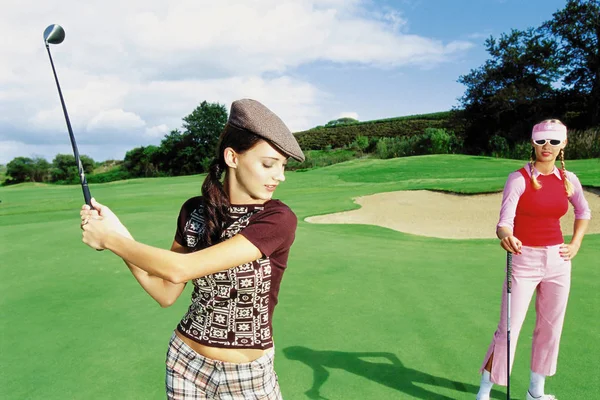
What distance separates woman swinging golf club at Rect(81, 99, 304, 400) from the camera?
182 centimetres

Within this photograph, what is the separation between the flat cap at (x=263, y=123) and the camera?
180cm

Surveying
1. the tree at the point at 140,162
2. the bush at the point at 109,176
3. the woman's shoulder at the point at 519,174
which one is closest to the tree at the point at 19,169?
the bush at the point at 109,176

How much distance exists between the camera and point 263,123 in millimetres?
1807

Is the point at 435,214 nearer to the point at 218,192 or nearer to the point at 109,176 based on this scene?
the point at 218,192

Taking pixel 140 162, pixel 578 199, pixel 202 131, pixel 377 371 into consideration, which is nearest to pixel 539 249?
pixel 578 199

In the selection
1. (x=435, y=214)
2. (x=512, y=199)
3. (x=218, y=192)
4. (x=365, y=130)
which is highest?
(x=365, y=130)

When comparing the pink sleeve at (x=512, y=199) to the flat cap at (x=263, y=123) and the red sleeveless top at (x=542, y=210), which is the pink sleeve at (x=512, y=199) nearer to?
the red sleeveless top at (x=542, y=210)

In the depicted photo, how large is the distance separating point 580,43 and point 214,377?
45.9 meters

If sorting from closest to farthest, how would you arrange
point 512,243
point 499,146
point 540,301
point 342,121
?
point 512,243, point 540,301, point 499,146, point 342,121

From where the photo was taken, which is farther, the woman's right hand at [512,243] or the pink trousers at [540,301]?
the pink trousers at [540,301]

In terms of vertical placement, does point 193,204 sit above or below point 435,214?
above

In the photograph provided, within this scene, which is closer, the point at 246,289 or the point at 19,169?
the point at 246,289

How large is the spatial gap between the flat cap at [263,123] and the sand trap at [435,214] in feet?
32.8

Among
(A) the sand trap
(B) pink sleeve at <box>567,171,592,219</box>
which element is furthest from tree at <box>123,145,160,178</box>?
(B) pink sleeve at <box>567,171,592,219</box>
